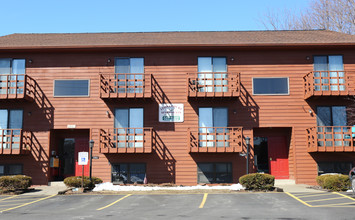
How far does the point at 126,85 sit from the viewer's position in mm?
23938

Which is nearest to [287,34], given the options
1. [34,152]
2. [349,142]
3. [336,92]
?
[336,92]

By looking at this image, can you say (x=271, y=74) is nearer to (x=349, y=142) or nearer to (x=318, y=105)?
(x=318, y=105)

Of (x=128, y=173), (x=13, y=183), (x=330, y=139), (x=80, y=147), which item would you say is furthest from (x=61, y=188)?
(x=330, y=139)

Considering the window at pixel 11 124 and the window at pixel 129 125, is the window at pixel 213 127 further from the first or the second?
the window at pixel 11 124

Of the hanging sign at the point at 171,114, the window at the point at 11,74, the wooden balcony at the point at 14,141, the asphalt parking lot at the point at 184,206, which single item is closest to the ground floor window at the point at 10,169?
Answer: the wooden balcony at the point at 14,141

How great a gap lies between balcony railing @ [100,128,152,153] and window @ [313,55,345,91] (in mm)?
10765

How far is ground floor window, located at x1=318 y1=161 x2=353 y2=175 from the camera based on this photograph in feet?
78.5

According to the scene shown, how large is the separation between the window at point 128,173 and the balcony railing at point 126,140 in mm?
1372

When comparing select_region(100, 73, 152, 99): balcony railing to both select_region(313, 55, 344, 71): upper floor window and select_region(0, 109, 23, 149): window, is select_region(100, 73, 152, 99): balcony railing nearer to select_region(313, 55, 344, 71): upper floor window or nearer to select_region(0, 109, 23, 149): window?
select_region(0, 109, 23, 149): window

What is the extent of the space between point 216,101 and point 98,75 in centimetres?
766

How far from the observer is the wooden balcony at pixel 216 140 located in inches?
905

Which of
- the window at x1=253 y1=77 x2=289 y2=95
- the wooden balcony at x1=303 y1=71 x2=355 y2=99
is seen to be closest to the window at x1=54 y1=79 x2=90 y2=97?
the window at x1=253 y1=77 x2=289 y2=95

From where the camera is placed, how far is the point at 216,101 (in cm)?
2452

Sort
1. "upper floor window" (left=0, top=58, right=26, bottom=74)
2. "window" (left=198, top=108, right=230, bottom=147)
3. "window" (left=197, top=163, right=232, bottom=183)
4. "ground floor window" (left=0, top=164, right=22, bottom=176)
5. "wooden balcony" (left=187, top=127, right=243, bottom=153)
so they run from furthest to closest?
1. "upper floor window" (left=0, top=58, right=26, bottom=74)
2. "ground floor window" (left=0, top=164, right=22, bottom=176)
3. "window" (left=197, top=163, right=232, bottom=183)
4. "window" (left=198, top=108, right=230, bottom=147)
5. "wooden balcony" (left=187, top=127, right=243, bottom=153)
